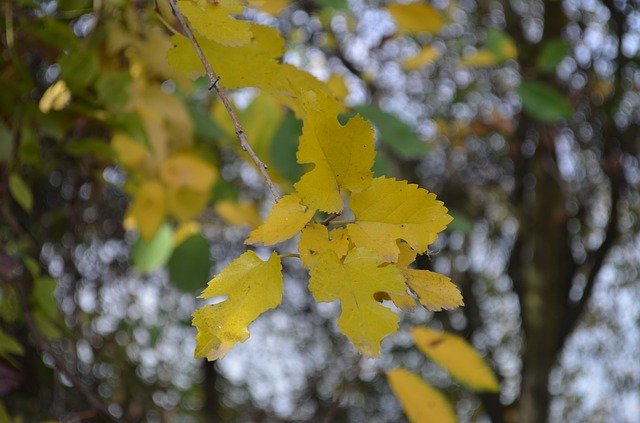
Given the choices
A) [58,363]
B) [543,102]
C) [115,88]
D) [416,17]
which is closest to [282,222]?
[58,363]

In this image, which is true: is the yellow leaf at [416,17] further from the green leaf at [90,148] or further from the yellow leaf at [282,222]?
the yellow leaf at [282,222]

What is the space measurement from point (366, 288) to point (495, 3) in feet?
7.77

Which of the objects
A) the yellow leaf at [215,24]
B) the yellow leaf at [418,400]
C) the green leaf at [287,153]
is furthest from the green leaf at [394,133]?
the yellow leaf at [215,24]

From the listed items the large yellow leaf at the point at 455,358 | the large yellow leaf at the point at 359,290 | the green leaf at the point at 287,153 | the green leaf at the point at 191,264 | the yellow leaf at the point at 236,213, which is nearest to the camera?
the large yellow leaf at the point at 359,290

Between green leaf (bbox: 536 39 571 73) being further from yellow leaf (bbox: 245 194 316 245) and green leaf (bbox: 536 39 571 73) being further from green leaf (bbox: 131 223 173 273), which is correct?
yellow leaf (bbox: 245 194 316 245)

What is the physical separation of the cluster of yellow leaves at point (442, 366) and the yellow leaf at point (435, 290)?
1.36 ft

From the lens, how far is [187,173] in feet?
3.41

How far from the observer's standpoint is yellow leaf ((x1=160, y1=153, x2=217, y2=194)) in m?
1.04

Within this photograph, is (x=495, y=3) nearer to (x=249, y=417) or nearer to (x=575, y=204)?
(x=575, y=204)

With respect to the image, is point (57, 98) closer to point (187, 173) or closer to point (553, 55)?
point (187, 173)

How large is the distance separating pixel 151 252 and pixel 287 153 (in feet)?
1.08

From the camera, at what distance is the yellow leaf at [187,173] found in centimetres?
104

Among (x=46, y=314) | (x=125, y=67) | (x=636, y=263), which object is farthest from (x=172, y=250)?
(x=636, y=263)

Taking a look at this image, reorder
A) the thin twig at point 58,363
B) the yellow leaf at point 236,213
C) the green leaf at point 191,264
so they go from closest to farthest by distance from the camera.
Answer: the thin twig at point 58,363
the green leaf at point 191,264
the yellow leaf at point 236,213
